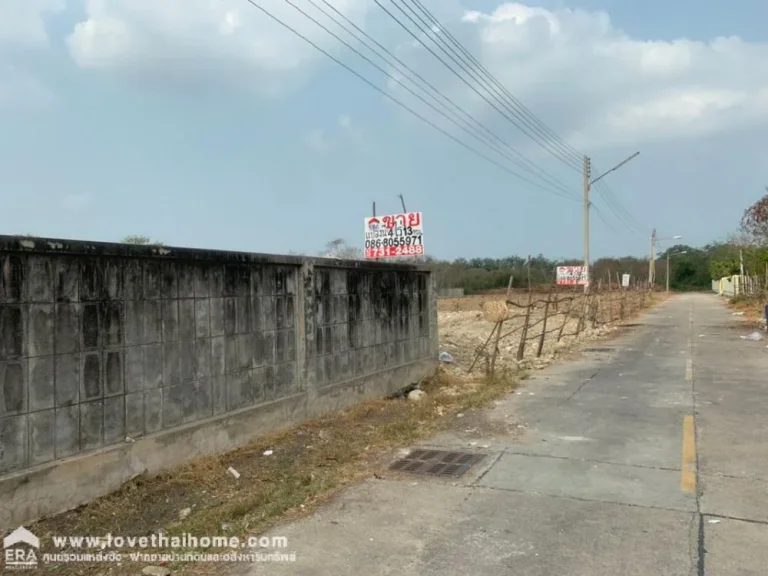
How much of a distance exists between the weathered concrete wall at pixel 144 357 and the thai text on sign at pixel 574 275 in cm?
2041

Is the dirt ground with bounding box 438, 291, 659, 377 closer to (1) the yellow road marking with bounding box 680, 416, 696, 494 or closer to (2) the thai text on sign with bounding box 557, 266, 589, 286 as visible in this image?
(2) the thai text on sign with bounding box 557, 266, 589, 286

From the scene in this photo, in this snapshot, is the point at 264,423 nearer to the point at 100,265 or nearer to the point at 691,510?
the point at 100,265

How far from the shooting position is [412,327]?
1122 centimetres

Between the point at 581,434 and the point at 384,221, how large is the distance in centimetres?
641

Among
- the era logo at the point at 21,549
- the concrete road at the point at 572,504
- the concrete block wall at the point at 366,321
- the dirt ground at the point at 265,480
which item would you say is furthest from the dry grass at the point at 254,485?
the concrete block wall at the point at 366,321

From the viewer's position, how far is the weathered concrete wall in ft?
15.0

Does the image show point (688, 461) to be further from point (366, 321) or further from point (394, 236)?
point (394, 236)

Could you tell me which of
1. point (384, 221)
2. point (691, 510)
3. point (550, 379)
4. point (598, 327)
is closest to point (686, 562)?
point (691, 510)

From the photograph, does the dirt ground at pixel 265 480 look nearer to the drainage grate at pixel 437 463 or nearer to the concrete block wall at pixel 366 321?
the drainage grate at pixel 437 463

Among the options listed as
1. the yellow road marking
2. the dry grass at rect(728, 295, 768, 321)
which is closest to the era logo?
the yellow road marking

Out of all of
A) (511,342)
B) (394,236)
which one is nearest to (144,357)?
(394,236)

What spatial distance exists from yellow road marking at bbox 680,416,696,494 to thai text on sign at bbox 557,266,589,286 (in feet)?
63.8

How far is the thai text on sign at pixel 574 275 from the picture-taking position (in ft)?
88.9

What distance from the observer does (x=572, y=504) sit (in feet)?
16.6
